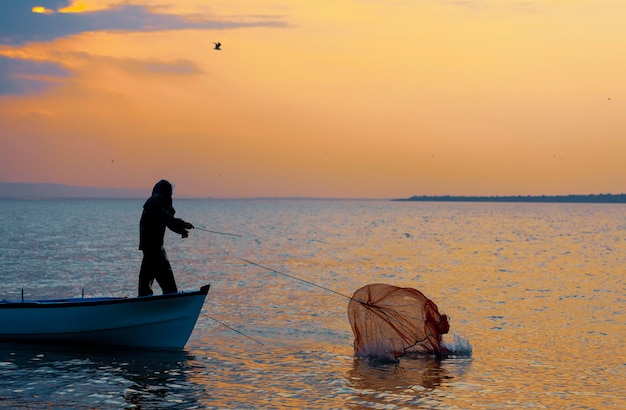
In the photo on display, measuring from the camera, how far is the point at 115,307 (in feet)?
49.8

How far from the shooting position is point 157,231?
1524 centimetres

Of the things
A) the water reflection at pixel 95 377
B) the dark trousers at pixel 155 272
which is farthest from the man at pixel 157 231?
the water reflection at pixel 95 377

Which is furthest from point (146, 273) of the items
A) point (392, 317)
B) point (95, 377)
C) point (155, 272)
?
point (392, 317)

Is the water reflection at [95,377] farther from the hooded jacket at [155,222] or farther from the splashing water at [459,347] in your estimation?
the splashing water at [459,347]

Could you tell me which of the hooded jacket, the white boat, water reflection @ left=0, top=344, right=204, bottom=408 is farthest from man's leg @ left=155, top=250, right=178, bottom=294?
water reflection @ left=0, top=344, right=204, bottom=408

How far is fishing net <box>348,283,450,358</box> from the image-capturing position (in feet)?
Answer: 50.3

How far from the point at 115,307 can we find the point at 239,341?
351cm

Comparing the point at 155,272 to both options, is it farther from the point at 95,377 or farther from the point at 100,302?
the point at 95,377

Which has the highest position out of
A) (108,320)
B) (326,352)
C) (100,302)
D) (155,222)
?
(155,222)

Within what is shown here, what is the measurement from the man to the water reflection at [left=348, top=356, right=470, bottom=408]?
4205 millimetres

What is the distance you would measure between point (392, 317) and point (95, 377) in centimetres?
569

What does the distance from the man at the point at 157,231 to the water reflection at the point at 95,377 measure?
152 cm

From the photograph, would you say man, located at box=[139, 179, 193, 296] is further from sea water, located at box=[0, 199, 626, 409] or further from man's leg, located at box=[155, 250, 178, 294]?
sea water, located at box=[0, 199, 626, 409]

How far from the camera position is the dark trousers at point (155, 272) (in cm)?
1534
